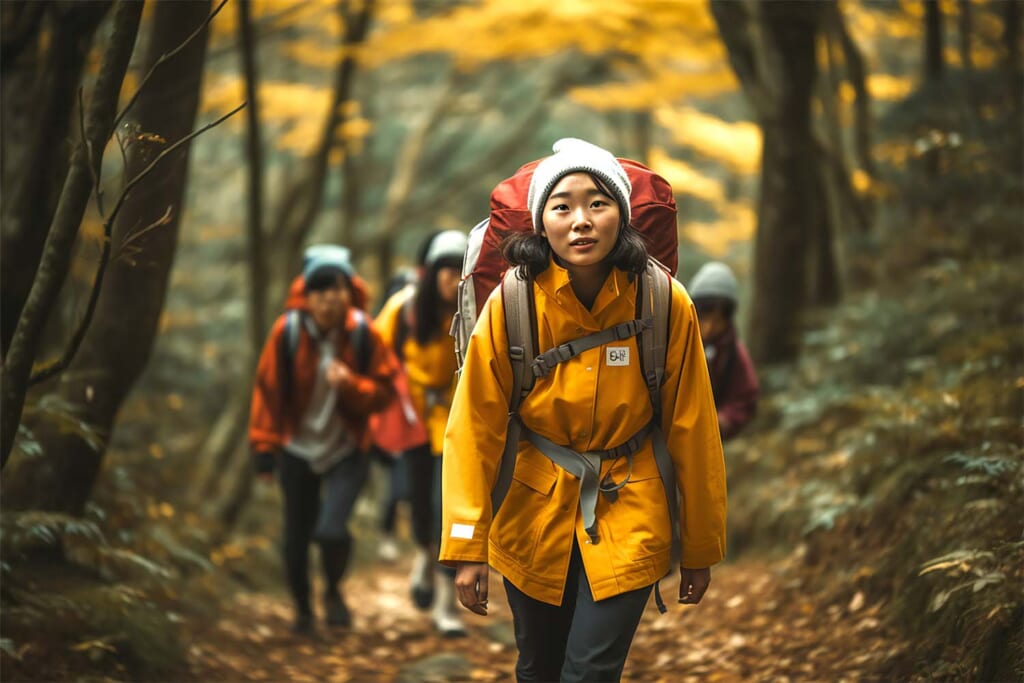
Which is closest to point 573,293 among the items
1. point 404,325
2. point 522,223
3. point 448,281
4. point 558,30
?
point 522,223

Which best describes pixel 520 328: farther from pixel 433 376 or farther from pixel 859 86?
pixel 859 86

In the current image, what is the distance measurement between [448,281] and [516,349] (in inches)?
134

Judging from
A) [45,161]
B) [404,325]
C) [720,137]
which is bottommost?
[404,325]

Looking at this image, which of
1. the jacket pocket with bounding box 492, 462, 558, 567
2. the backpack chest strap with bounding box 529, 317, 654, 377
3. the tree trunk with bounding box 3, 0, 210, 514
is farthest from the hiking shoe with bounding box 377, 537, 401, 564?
the backpack chest strap with bounding box 529, 317, 654, 377

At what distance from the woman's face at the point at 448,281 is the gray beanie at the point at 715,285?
1528 millimetres

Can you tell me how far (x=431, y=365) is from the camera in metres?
7.15

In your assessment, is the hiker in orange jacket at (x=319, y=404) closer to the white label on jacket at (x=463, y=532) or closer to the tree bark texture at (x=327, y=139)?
the white label on jacket at (x=463, y=532)

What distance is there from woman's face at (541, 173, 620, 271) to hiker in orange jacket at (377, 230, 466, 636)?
124 inches

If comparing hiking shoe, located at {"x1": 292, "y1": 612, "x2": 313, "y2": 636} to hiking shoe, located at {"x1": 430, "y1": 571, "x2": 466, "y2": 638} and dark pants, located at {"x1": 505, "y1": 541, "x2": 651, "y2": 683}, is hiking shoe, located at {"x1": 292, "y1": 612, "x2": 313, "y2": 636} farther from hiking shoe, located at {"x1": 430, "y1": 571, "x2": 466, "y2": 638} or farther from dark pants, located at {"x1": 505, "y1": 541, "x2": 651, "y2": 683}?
dark pants, located at {"x1": 505, "y1": 541, "x2": 651, "y2": 683}

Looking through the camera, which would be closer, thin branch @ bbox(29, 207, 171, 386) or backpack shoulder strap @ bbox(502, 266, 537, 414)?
backpack shoulder strap @ bbox(502, 266, 537, 414)

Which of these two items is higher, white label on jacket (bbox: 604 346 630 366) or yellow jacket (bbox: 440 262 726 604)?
white label on jacket (bbox: 604 346 630 366)

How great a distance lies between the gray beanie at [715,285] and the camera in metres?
6.36

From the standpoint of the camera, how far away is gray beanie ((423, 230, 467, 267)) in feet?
22.4

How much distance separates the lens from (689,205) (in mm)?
21094
